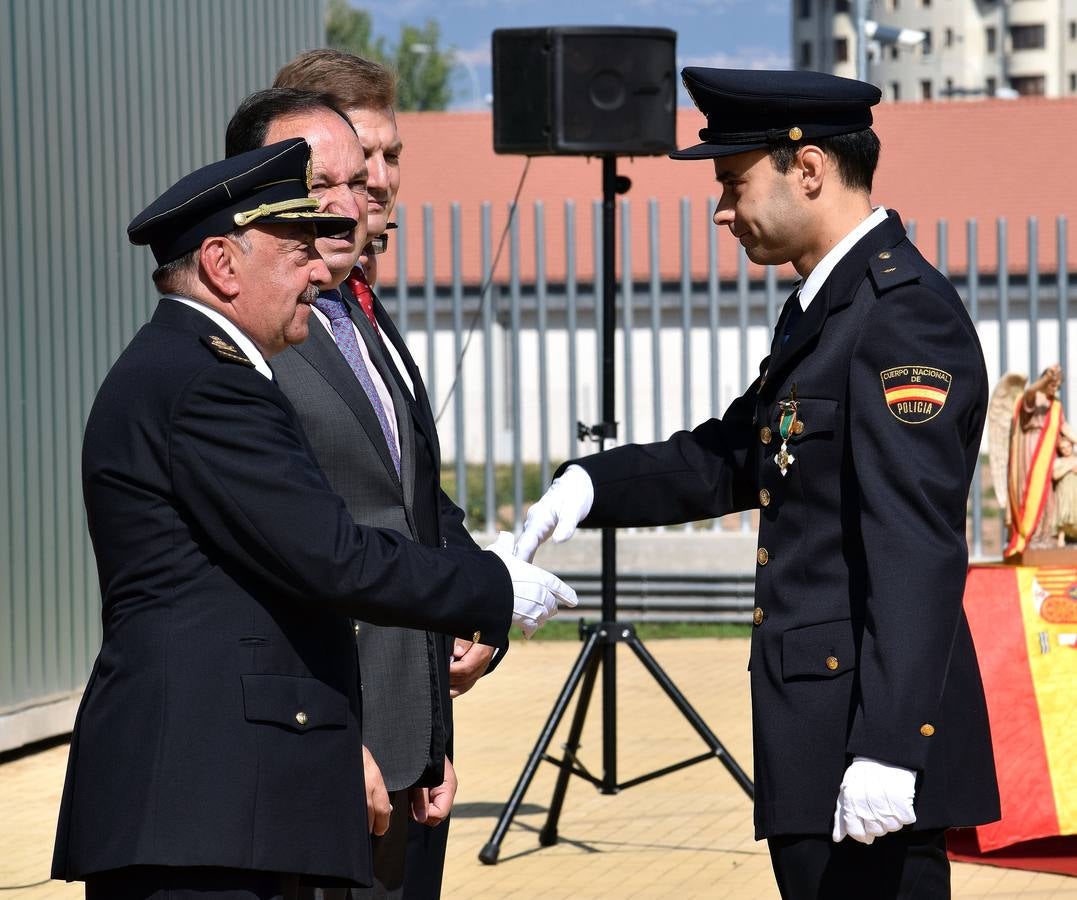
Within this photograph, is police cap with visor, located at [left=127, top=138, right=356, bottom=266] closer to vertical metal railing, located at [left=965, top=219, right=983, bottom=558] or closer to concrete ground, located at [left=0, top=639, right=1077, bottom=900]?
concrete ground, located at [left=0, top=639, right=1077, bottom=900]

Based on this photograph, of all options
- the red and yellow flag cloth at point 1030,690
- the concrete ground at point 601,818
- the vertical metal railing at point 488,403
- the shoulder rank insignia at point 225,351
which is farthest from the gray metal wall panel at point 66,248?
the shoulder rank insignia at point 225,351

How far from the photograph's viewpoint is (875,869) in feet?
9.48

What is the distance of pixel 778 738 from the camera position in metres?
3.00

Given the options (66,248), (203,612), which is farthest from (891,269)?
(66,248)

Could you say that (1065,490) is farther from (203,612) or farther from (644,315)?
(644,315)

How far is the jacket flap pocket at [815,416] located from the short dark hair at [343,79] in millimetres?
1112

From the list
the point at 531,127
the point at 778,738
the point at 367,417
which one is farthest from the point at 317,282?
the point at 531,127

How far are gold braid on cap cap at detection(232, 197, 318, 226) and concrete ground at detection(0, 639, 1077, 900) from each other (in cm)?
338

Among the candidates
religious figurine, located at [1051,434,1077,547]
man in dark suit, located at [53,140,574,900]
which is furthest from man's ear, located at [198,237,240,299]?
religious figurine, located at [1051,434,1077,547]

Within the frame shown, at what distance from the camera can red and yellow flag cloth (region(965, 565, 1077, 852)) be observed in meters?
5.70

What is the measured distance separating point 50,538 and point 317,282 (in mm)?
5337

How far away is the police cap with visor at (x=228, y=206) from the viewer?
2580 mm

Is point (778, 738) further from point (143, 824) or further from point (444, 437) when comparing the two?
point (444, 437)

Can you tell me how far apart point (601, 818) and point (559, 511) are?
11.1 feet
